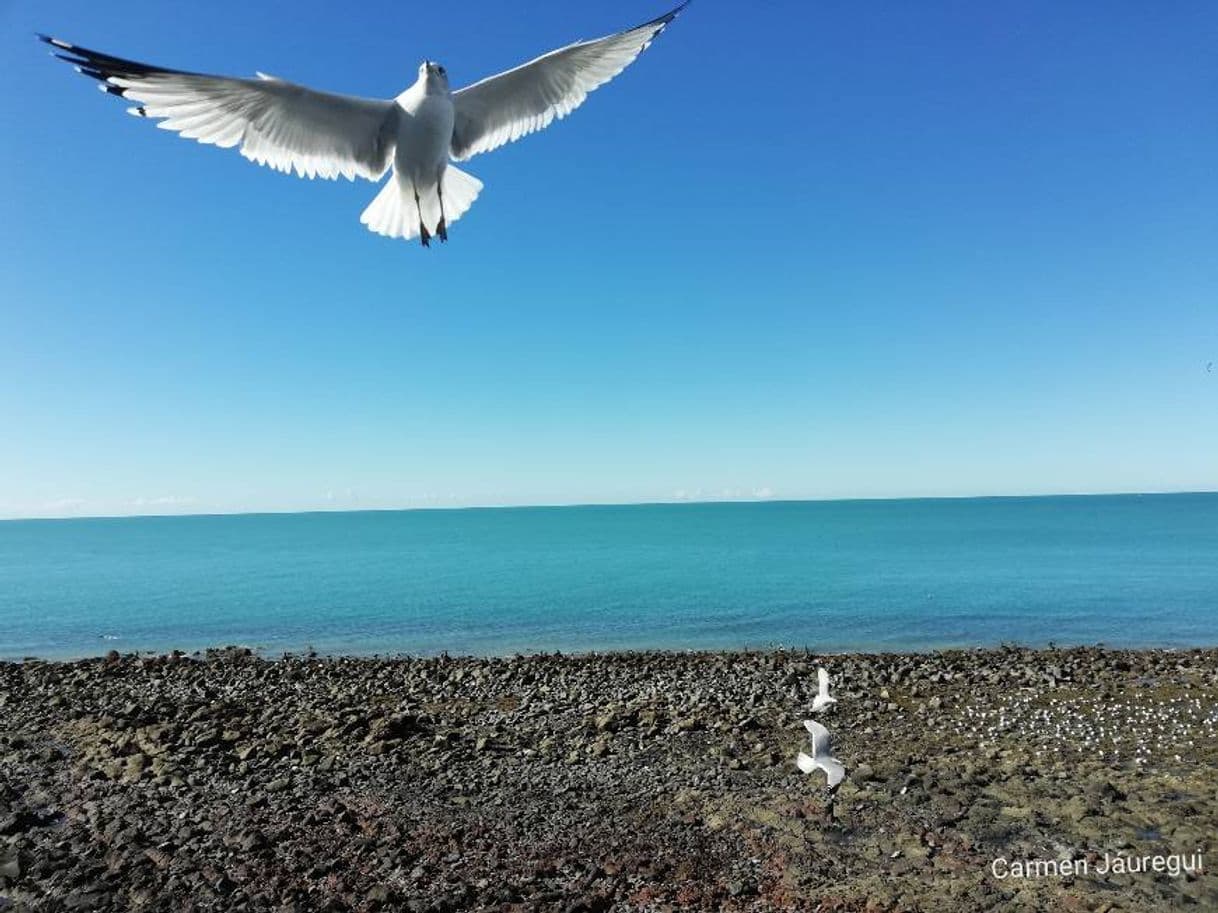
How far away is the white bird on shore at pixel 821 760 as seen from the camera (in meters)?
4.04

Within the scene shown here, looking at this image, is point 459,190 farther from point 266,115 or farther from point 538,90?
point 266,115

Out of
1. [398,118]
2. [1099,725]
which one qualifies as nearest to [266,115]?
[398,118]

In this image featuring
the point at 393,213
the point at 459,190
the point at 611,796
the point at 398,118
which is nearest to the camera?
the point at 398,118

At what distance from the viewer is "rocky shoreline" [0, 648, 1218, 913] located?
22.7 feet

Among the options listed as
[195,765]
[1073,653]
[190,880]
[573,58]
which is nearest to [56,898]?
[190,880]

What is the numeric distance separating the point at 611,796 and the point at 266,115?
7.75 m

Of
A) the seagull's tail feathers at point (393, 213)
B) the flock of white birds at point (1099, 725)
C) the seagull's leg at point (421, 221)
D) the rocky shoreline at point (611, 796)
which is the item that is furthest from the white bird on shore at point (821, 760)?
the flock of white birds at point (1099, 725)

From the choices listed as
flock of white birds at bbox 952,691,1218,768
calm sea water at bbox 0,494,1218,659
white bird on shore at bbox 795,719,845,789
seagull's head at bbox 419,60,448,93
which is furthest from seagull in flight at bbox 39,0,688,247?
calm sea water at bbox 0,494,1218,659

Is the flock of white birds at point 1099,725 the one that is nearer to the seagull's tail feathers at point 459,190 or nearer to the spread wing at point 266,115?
the seagull's tail feathers at point 459,190

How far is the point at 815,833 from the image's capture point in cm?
790

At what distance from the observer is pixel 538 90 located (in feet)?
25.8

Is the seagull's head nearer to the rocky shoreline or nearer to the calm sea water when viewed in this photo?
the rocky shoreline

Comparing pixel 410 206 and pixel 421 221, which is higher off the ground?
pixel 410 206

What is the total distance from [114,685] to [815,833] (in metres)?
14.8
